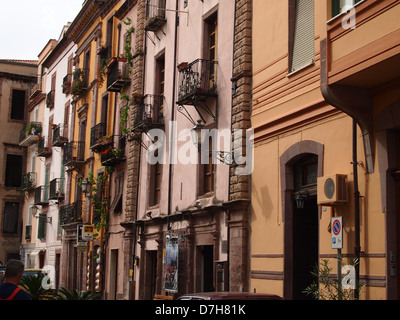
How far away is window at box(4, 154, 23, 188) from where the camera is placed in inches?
1959

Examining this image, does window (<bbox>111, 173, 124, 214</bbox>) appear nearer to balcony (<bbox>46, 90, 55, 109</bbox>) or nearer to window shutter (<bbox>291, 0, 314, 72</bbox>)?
window shutter (<bbox>291, 0, 314, 72</bbox>)

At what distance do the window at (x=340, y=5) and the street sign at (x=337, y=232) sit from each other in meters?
3.97

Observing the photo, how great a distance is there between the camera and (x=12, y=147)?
50.0m

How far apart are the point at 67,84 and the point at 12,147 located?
14.4 m

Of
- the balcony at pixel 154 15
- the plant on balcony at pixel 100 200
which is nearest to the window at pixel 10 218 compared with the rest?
the plant on balcony at pixel 100 200

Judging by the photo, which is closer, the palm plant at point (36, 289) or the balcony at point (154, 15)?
the palm plant at point (36, 289)

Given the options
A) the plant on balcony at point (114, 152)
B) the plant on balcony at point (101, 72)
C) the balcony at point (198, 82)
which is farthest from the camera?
the plant on balcony at point (101, 72)

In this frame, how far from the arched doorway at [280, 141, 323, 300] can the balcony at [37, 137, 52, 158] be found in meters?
27.2

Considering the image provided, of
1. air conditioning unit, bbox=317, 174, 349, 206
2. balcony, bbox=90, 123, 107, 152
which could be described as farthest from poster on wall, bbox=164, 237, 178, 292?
balcony, bbox=90, 123, 107, 152

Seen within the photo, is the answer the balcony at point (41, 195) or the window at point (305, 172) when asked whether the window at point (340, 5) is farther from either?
the balcony at point (41, 195)

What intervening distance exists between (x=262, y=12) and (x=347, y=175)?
597 centimetres

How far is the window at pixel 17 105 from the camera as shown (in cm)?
5109

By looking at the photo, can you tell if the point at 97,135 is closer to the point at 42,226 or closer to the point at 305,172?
the point at 42,226
